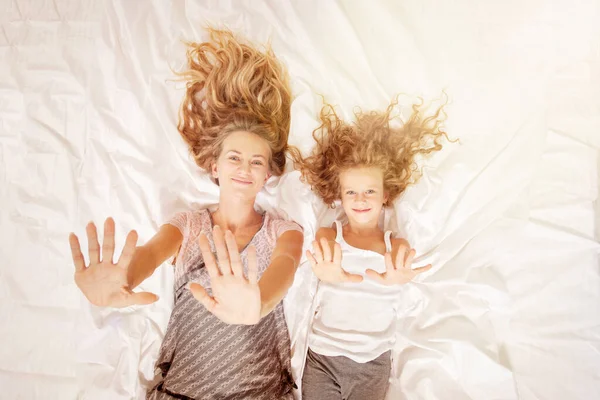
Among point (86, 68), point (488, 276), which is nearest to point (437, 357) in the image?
point (488, 276)

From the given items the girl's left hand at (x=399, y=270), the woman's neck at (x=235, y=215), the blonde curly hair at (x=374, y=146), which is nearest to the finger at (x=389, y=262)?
the girl's left hand at (x=399, y=270)

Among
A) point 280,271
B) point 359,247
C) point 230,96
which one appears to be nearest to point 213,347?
point 280,271

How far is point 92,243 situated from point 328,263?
1.99 feet

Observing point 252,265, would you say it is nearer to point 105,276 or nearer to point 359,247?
point 105,276

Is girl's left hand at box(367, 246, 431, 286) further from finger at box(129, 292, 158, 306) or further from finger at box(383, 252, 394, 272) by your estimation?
finger at box(129, 292, 158, 306)

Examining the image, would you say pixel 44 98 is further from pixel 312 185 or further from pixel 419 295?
pixel 419 295

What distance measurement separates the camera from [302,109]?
1.38 m

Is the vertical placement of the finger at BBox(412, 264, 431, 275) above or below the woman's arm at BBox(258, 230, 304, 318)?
below

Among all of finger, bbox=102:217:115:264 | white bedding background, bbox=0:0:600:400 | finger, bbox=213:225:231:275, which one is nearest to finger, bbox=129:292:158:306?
finger, bbox=102:217:115:264

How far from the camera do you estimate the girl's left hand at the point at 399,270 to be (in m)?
1.23

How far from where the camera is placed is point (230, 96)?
4.55ft

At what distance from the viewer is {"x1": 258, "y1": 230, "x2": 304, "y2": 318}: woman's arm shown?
43.8 inches

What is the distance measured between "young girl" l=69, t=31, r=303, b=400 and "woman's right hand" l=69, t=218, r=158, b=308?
59 millimetres

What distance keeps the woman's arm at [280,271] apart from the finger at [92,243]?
15.8 inches
